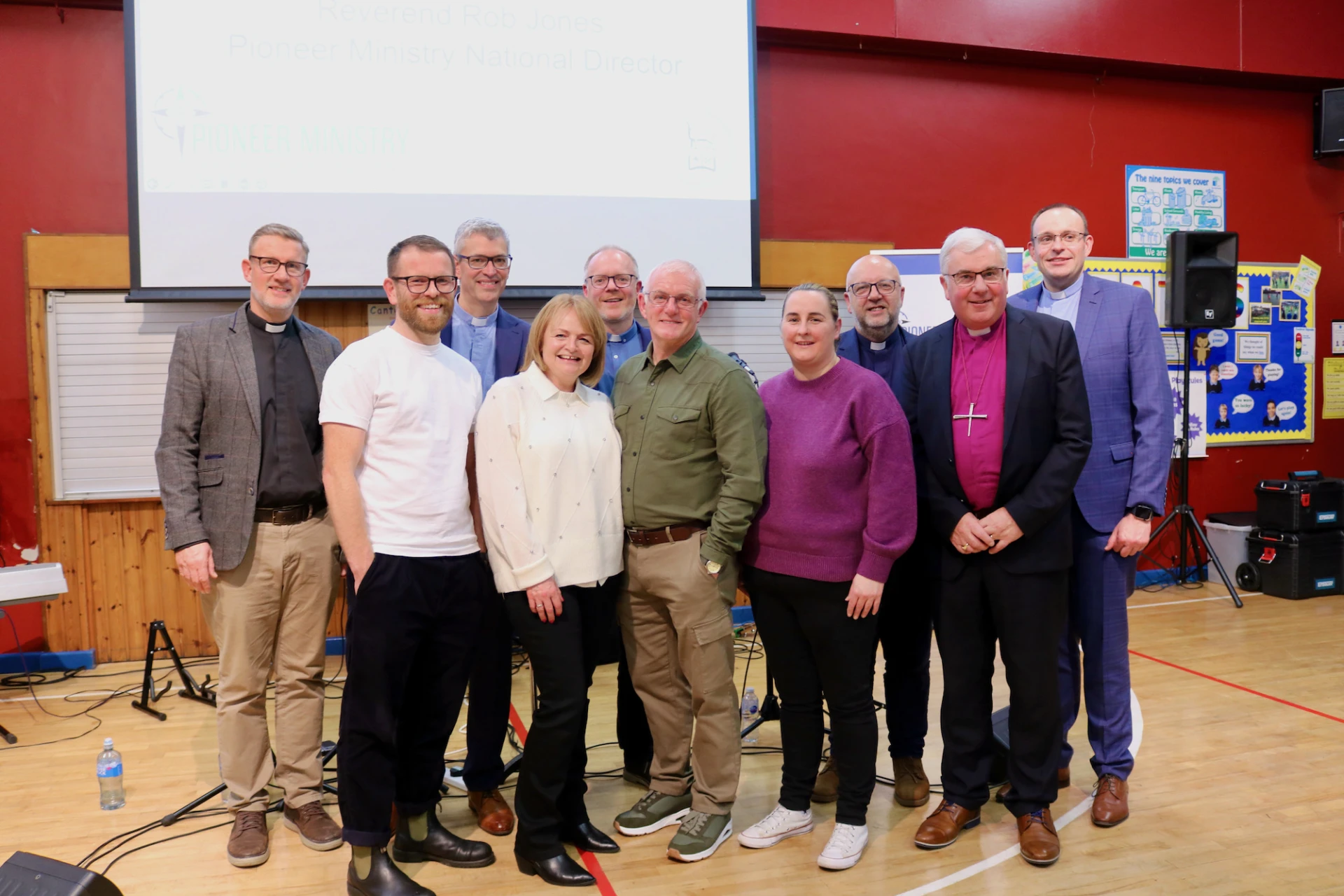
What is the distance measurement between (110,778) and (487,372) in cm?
179

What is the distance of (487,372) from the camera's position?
9.85 feet

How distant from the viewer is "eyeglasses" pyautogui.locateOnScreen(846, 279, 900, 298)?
2.96 meters

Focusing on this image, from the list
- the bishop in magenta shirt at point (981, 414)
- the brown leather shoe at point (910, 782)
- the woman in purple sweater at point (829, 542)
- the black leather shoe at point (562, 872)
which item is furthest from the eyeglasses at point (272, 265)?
the brown leather shoe at point (910, 782)

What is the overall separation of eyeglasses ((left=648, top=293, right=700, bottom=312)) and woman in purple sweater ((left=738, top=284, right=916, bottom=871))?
0.27 meters

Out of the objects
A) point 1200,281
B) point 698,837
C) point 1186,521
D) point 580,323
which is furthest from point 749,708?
point 1200,281

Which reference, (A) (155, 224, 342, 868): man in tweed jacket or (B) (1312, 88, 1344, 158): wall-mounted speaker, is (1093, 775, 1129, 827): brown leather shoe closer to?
(A) (155, 224, 342, 868): man in tweed jacket

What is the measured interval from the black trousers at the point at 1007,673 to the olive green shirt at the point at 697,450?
26.6 inches

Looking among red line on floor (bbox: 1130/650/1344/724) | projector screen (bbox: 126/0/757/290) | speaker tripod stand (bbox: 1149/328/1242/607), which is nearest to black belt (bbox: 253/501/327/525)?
projector screen (bbox: 126/0/757/290)

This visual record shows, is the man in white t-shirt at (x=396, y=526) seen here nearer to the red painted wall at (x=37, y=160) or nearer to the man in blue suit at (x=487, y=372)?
the man in blue suit at (x=487, y=372)

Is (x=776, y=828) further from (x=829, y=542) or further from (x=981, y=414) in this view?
(x=981, y=414)

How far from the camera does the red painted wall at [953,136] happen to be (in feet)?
14.4

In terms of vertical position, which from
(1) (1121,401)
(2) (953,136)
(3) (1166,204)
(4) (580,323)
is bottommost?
(1) (1121,401)

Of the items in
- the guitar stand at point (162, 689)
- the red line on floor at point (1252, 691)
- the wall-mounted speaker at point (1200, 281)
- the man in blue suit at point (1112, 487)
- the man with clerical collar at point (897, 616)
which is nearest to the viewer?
the man in blue suit at point (1112, 487)

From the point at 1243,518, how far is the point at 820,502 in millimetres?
4941
